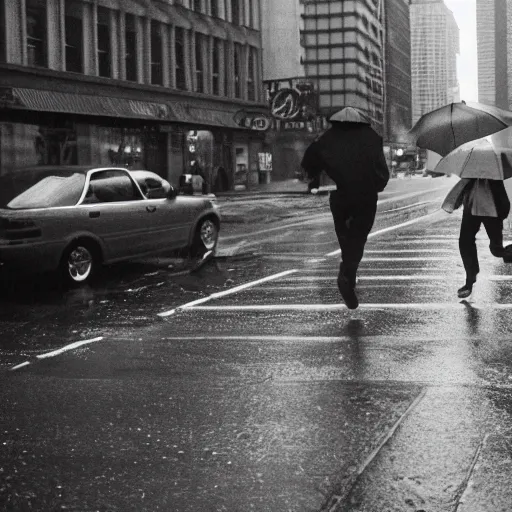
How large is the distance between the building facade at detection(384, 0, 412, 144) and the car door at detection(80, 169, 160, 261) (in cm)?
14836

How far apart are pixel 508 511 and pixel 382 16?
534 ft

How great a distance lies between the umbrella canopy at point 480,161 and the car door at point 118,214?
16.4 feet

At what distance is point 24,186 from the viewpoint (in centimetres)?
1221

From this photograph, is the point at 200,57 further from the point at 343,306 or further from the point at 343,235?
the point at 343,235

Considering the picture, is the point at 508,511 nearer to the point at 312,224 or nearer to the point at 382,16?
the point at 312,224

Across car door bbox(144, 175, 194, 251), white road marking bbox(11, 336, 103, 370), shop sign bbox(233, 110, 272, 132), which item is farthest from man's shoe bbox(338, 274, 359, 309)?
shop sign bbox(233, 110, 272, 132)

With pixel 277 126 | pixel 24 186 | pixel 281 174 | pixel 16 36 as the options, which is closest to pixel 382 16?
pixel 277 126

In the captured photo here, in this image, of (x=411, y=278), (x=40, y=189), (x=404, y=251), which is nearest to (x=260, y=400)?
(x=411, y=278)

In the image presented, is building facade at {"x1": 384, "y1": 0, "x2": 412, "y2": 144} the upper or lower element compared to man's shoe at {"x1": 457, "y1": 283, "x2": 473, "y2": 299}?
upper

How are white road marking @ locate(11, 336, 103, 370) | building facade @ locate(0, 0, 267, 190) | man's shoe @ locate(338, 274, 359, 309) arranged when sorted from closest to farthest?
white road marking @ locate(11, 336, 103, 370) < man's shoe @ locate(338, 274, 359, 309) < building facade @ locate(0, 0, 267, 190)

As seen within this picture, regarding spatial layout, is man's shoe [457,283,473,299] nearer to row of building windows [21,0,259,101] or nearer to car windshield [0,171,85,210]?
car windshield [0,171,85,210]

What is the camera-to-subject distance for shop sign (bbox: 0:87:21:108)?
34175mm

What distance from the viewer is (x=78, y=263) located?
12266mm

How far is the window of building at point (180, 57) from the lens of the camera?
5022 centimetres
